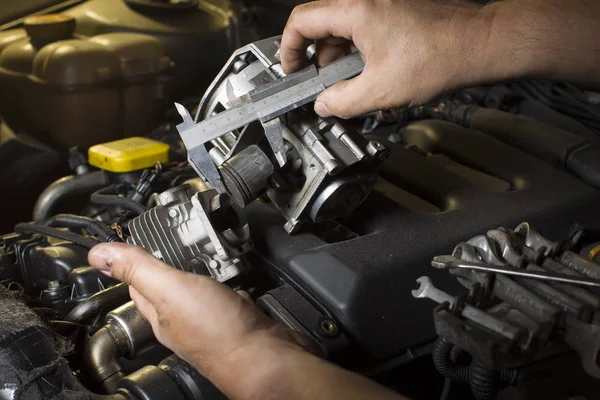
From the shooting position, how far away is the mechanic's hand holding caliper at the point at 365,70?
859mm

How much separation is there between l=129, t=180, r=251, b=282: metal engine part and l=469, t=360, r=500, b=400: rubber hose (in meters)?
0.42

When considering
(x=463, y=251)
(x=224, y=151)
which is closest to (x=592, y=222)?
(x=463, y=251)

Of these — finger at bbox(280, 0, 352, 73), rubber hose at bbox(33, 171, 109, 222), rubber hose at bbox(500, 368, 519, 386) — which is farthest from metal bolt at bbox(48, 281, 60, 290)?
rubber hose at bbox(500, 368, 519, 386)

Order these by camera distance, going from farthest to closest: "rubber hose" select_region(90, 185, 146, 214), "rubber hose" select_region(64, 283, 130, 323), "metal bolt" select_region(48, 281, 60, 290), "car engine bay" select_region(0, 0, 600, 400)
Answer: "rubber hose" select_region(90, 185, 146, 214) → "metal bolt" select_region(48, 281, 60, 290) → "rubber hose" select_region(64, 283, 130, 323) → "car engine bay" select_region(0, 0, 600, 400)

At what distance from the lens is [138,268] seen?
0.91 metres

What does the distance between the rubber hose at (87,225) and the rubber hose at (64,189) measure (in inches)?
4.4

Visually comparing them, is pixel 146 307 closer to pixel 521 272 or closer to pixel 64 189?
pixel 521 272

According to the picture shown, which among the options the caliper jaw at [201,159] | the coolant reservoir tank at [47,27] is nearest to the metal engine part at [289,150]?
the caliper jaw at [201,159]

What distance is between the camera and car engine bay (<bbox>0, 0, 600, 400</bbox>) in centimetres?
90

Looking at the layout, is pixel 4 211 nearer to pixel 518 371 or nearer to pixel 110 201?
pixel 110 201

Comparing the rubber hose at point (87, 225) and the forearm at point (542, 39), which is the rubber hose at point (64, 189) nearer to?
the rubber hose at point (87, 225)

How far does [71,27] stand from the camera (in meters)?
1.75

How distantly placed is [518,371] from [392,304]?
0.72 ft

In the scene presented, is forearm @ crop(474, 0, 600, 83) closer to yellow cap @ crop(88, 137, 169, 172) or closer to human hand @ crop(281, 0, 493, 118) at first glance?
human hand @ crop(281, 0, 493, 118)
